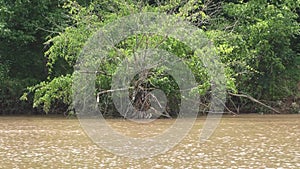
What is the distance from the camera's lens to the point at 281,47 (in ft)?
73.3

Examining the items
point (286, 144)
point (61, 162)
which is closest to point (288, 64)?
point (286, 144)

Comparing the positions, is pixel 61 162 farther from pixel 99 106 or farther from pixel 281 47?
pixel 281 47

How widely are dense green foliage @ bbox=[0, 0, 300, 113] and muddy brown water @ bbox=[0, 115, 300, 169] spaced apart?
1.94m

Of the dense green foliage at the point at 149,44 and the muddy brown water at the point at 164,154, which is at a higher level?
the dense green foliage at the point at 149,44

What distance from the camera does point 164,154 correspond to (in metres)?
10.9

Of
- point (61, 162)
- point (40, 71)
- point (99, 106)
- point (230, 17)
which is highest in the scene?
point (230, 17)

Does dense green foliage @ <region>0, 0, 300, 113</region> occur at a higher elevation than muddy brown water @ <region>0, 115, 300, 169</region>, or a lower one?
higher

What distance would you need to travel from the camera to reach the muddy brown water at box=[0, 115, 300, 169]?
32.1 feet

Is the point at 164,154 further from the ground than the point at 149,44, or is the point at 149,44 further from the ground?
the point at 149,44

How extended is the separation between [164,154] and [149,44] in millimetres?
7403

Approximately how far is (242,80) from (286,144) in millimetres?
9348

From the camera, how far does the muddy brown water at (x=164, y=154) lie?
9773mm

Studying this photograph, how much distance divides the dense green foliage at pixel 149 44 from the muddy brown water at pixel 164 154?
6.38ft

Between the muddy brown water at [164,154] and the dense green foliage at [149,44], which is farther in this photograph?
the dense green foliage at [149,44]
